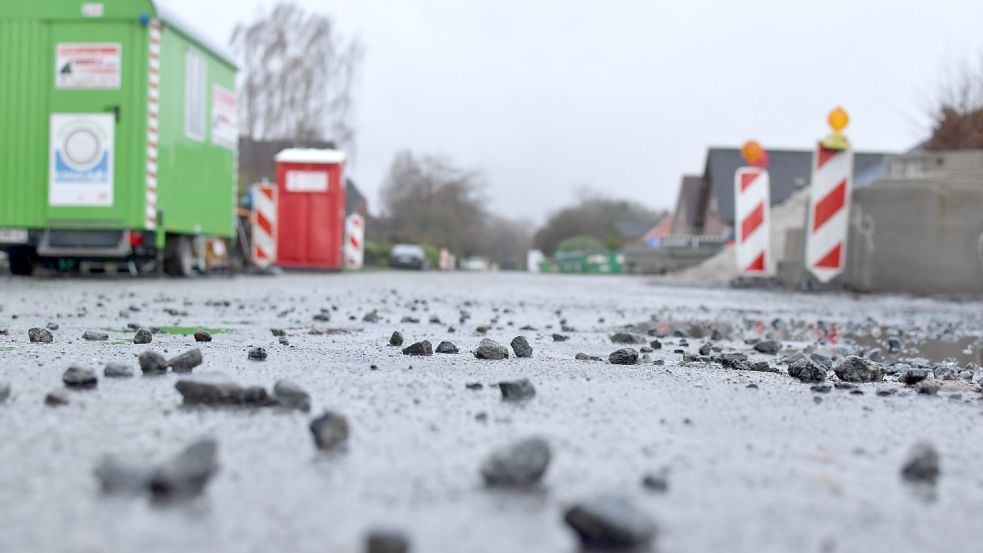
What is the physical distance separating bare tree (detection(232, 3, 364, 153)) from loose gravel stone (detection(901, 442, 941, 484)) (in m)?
40.5

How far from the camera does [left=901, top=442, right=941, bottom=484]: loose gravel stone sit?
170 cm

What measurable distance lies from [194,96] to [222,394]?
35.7 ft

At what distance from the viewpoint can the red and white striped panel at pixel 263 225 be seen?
Answer: 61.0 feet

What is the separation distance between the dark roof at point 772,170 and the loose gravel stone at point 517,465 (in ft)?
149

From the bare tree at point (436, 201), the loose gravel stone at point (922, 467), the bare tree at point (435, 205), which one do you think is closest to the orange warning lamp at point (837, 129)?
the loose gravel stone at point (922, 467)

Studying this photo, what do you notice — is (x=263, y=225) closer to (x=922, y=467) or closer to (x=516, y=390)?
(x=516, y=390)

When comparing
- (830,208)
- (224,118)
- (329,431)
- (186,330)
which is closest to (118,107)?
(224,118)

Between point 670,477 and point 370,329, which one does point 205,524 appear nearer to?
point 670,477

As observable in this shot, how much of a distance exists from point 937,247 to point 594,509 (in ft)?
32.9

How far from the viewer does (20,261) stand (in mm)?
11898

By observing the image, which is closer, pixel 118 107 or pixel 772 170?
pixel 118 107

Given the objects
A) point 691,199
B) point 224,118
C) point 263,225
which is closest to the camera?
point 224,118

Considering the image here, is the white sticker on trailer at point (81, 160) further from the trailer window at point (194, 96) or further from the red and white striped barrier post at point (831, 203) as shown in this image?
the red and white striped barrier post at point (831, 203)


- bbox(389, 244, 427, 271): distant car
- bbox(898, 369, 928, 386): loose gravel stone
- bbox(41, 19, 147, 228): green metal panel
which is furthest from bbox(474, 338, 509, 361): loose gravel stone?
bbox(389, 244, 427, 271): distant car
